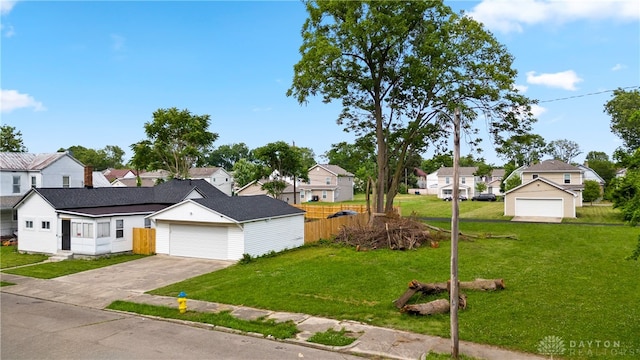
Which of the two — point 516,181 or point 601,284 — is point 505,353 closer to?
point 601,284

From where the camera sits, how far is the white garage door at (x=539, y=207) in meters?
38.9

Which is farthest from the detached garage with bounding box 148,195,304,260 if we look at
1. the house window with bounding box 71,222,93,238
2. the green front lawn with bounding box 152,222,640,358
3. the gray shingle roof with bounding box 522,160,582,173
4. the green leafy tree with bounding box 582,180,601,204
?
the green leafy tree with bounding box 582,180,601,204

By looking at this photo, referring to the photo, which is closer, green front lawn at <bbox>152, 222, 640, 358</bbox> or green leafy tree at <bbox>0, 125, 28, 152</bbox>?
green front lawn at <bbox>152, 222, 640, 358</bbox>

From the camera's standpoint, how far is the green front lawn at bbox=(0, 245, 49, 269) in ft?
72.8

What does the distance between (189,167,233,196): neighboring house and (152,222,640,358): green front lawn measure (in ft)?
153

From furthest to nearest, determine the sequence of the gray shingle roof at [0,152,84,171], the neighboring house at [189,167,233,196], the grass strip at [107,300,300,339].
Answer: the neighboring house at [189,167,233,196] → the gray shingle roof at [0,152,84,171] → the grass strip at [107,300,300,339]

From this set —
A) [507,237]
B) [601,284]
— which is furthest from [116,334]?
[507,237]

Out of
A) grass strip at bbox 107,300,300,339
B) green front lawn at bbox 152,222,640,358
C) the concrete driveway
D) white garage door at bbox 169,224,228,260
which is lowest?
the concrete driveway

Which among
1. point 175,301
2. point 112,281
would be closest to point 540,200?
point 175,301

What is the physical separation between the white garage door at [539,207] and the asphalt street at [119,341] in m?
36.0

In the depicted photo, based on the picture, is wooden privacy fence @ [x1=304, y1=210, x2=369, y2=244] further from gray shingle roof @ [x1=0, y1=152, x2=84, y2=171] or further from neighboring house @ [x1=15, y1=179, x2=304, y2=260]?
gray shingle roof @ [x1=0, y1=152, x2=84, y2=171]

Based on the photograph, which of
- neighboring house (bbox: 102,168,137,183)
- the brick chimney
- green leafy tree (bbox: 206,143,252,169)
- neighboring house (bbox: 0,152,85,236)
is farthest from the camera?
green leafy tree (bbox: 206,143,252,169)

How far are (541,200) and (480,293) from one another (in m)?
30.0

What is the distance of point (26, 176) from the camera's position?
3388 centimetres
